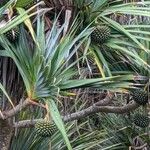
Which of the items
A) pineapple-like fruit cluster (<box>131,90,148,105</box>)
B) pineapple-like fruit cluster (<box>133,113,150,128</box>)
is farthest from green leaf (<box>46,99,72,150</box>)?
pineapple-like fruit cluster (<box>133,113,150,128</box>)

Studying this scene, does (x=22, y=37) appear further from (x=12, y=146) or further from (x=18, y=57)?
(x=12, y=146)

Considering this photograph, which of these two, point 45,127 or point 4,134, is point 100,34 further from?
point 4,134

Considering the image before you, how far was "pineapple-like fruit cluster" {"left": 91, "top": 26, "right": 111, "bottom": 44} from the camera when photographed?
2031mm

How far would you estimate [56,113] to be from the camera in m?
1.79

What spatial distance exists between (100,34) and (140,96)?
365mm

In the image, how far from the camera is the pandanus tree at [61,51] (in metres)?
1.87

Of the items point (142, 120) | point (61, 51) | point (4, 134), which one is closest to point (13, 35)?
point (61, 51)

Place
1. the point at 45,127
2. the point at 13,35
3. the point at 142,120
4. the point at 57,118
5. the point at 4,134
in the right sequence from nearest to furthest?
1. the point at 57,118
2. the point at 45,127
3. the point at 13,35
4. the point at 4,134
5. the point at 142,120

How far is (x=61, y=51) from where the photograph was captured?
6.34ft

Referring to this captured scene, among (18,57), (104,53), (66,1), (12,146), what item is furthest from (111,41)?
(12,146)

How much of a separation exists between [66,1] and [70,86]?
0.45 m

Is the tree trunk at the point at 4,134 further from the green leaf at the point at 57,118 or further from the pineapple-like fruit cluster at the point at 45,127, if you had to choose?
the green leaf at the point at 57,118

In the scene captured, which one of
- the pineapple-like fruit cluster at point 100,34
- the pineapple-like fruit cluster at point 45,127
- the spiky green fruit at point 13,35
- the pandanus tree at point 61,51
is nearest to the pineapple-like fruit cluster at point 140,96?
the pandanus tree at point 61,51

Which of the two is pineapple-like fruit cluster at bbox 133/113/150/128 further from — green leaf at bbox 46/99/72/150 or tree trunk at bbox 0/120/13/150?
green leaf at bbox 46/99/72/150
